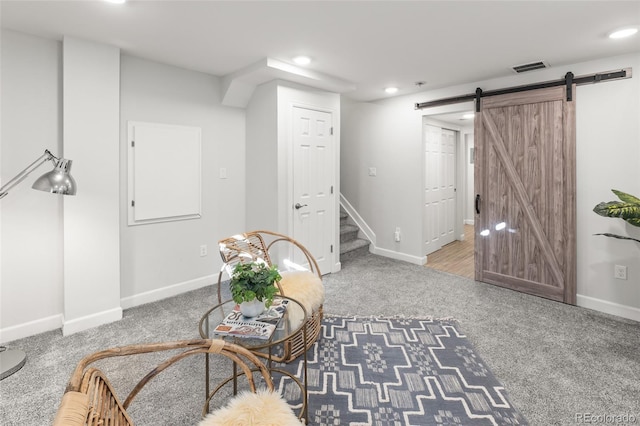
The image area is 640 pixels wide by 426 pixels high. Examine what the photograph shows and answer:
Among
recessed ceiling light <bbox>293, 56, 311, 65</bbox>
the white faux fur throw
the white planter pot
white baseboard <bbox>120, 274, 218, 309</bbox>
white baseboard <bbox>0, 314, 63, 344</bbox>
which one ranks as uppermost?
recessed ceiling light <bbox>293, 56, 311, 65</bbox>

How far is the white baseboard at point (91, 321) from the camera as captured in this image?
2.76 m

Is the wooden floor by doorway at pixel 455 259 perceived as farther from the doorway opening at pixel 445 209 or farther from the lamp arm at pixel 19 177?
the lamp arm at pixel 19 177

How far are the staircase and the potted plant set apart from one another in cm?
299

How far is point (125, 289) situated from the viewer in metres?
3.29

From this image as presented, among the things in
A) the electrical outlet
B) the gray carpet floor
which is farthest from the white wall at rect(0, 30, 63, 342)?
the electrical outlet

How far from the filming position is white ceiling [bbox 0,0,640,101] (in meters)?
2.24

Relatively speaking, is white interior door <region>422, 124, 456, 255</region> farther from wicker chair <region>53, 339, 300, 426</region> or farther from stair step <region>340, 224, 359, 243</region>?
wicker chair <region>53, 339, 300, 426</region>

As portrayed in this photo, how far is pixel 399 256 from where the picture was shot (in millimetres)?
4984

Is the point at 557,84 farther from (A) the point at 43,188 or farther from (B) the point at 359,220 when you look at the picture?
(A) the point at 43,188

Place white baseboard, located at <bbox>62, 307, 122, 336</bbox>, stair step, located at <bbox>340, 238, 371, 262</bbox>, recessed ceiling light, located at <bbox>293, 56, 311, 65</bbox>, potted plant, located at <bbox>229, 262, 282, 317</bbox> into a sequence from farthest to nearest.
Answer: stair step, located at <bbox>340, 238, 371, 262</bbox>
recessed ceiling light, located at <bbox>293, 56, 311, 65</bbox>
white baseboard, located at <bbox>62, 307, 122, 336</bbox>
potted plant, located at <bbox>229, 262, 282, 317</bbox>

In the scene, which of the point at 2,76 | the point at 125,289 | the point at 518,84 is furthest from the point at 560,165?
the point at 2,76

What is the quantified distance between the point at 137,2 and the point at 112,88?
0.97 metres

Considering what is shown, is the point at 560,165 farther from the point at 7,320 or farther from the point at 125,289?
the point at 7,320

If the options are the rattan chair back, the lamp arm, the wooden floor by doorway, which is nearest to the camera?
the rattan chair back
